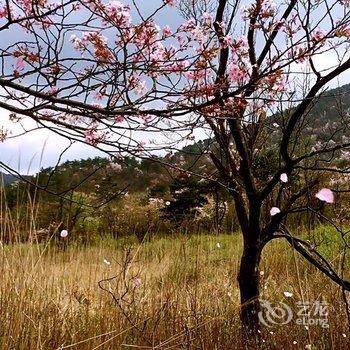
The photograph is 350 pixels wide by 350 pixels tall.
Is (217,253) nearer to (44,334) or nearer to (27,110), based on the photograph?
(44,334)

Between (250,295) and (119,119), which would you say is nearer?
(119,119)

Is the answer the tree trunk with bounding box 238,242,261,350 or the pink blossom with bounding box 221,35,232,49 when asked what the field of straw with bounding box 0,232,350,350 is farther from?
the pink blossom with bounding box 221,35,232,49

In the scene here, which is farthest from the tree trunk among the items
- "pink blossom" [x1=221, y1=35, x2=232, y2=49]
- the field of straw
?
"pink blossom" [x1=221, y1=35, x2=232, y2=49]

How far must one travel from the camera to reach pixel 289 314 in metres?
3.57

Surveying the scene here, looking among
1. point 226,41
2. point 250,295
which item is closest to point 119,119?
point 226,41

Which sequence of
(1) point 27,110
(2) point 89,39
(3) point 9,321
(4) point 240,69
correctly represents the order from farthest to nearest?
1. (4) point 240,69
2. (3) point 9,321
3. (2) point 89,39
4. (1) point 27,110

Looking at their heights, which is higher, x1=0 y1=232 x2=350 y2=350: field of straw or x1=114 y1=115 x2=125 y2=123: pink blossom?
x1=114 y1=115 x2=125 y2=123: pink blossom

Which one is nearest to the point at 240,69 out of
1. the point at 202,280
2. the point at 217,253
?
the point at 202,280

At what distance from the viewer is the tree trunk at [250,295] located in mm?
2910

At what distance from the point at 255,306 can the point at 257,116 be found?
1182mm

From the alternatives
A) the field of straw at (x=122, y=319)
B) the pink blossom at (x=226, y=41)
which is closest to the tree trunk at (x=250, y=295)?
the field of straw at (x=122, y=319)

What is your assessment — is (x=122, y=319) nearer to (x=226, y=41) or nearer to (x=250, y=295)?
(x=250, y=295)

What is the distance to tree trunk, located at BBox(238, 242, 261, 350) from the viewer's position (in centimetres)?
291

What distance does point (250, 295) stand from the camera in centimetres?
297
